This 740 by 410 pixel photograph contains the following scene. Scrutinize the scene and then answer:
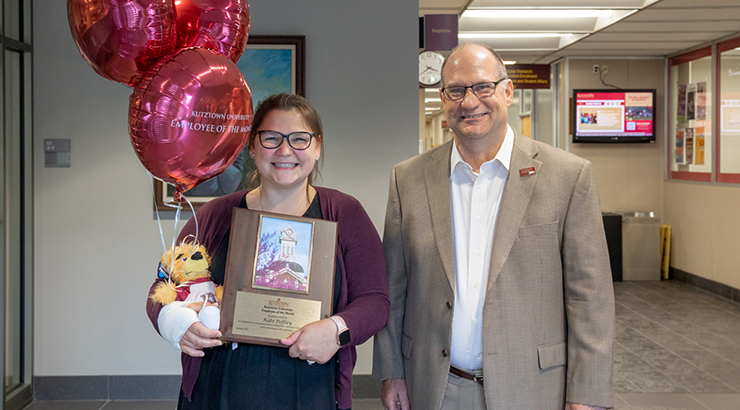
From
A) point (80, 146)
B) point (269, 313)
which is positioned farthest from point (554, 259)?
point (80, 146)

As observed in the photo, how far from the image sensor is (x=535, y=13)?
6574 mm

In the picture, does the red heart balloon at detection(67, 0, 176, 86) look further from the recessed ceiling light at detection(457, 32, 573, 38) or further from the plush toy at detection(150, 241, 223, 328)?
the recessed ceiling light at detection(457, 32, 573, 38)

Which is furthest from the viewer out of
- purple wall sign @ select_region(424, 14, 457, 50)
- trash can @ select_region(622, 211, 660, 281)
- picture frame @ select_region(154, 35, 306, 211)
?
trash can @ select_region(622, 211, 660, 281)

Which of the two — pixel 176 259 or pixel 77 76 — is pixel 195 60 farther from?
pixel 77 76

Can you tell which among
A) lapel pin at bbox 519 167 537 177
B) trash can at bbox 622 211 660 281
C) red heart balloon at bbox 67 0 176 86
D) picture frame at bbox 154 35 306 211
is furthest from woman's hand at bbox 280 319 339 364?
trash can at bbox 622 211 660 281

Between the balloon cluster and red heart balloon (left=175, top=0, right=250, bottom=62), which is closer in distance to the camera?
the balloon cluster

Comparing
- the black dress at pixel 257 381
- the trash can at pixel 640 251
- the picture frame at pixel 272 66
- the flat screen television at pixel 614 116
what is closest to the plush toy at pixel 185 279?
the black dress at pixel 257 381

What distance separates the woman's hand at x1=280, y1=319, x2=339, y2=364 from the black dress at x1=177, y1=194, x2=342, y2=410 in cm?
8

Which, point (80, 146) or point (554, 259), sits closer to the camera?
point (554, 259)

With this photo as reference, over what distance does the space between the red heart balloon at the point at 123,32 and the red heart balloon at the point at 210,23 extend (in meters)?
0.05

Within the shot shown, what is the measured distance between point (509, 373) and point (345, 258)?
1.84 ft

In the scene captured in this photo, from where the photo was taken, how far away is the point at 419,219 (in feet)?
5.77

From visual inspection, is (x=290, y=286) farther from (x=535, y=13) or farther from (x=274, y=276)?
(x=535, y=13)

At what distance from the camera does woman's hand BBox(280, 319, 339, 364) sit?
1442mm
